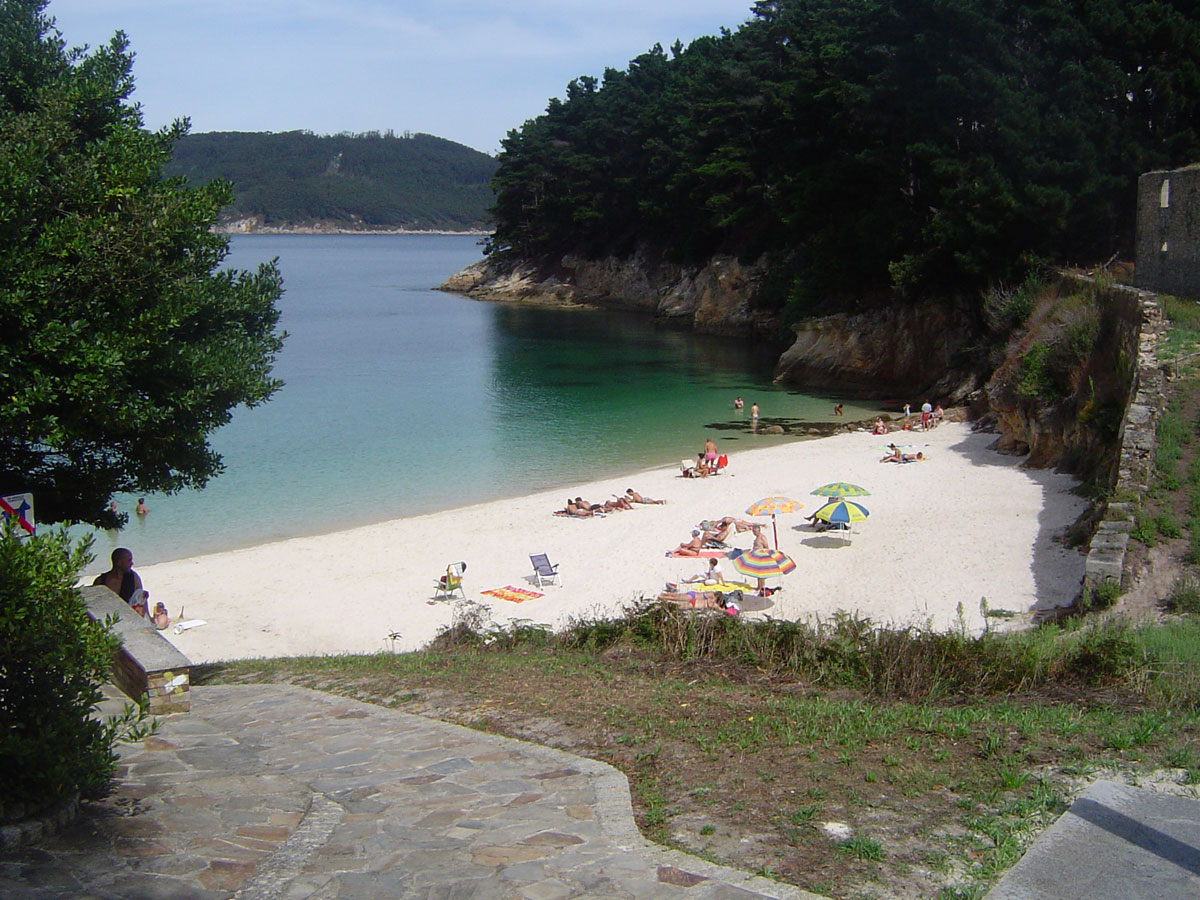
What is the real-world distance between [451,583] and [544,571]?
Result: 5.12 ft

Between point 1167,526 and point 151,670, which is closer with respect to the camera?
point 151,670

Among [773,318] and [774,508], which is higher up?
[773,318]

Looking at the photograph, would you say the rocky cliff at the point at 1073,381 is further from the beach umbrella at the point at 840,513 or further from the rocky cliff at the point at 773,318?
the rocky cliff at the point at 773,318

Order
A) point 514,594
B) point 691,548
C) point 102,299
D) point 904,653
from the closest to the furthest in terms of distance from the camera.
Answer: point 904,653
point 102,299
point 514,594
point 691,548

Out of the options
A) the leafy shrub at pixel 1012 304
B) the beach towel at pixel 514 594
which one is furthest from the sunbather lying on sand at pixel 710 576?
the leafy shrub at pixel 1012 304

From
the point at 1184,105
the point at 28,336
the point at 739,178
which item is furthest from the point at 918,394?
the point at 28,336

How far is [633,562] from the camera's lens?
18.9 metres

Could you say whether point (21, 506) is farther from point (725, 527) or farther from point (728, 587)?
point (725, 527)

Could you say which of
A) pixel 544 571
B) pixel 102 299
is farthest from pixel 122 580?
pixel 544 571

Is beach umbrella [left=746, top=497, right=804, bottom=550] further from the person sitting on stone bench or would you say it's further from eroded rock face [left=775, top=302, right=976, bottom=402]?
eroded rock face [left=775, top=302, right=976, bottom=402]

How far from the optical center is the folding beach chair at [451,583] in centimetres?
1716

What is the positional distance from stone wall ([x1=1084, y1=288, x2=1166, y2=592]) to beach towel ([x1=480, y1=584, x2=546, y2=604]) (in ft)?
27.2

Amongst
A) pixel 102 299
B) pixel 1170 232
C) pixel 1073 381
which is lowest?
pixel 1073 381

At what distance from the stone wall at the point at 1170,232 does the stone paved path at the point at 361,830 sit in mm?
22513
